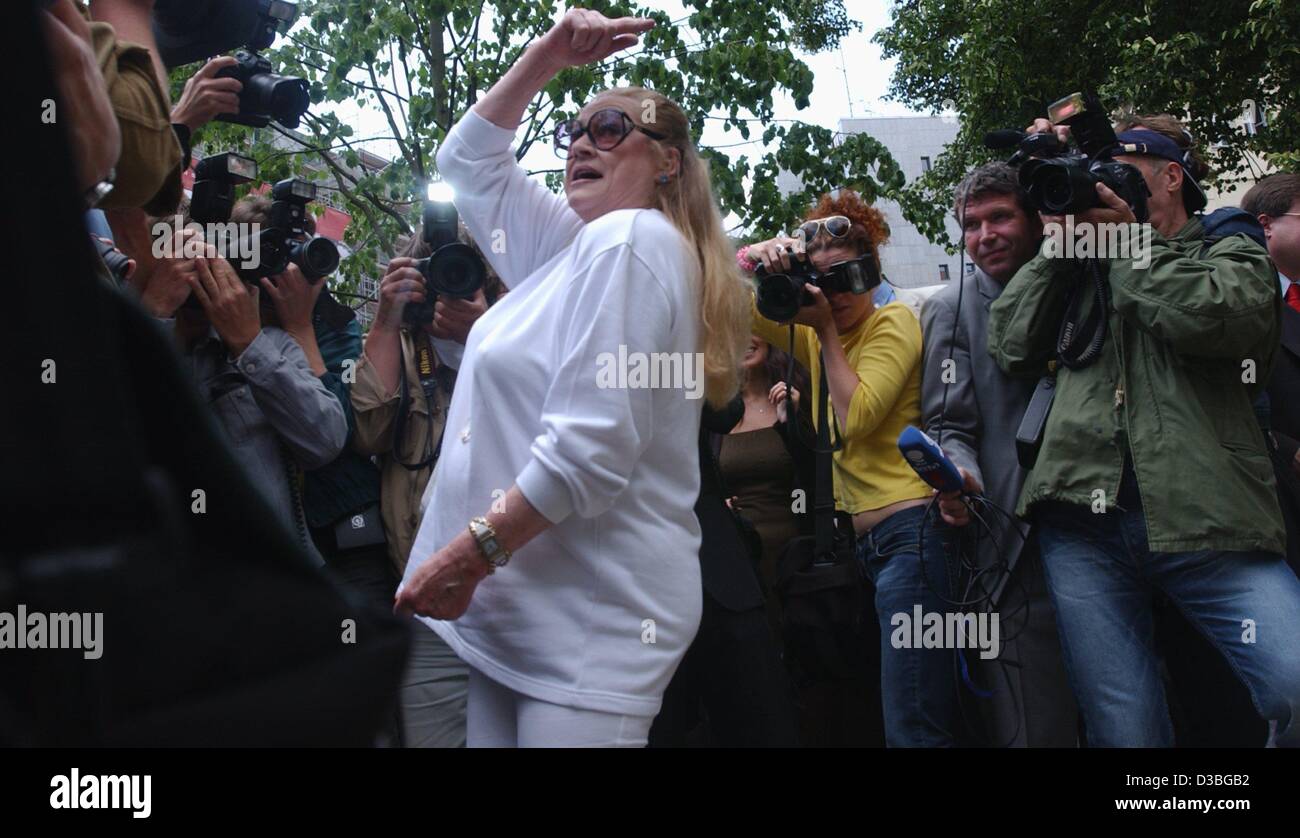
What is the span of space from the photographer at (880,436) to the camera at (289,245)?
4.30 feet

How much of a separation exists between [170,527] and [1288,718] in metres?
2.79

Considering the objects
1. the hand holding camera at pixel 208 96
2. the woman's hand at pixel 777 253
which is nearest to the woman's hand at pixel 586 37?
the hand holding camera at pixel 208 96

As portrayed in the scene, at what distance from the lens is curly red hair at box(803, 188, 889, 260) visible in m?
4.14

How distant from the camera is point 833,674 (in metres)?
3.77

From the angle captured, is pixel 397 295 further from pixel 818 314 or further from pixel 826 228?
pixel 826 228

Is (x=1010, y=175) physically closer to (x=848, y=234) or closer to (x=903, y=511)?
(x=848, y=234)

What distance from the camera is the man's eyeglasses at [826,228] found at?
4.08 metres

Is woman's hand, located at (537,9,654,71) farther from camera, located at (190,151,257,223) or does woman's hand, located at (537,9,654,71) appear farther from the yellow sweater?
the yellow sweater

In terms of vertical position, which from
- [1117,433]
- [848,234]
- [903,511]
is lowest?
[903,511]

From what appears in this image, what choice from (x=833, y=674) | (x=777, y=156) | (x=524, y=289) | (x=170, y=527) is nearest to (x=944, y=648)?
(x=833, y=674)

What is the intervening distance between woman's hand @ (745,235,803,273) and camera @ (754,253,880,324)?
18 millimetres

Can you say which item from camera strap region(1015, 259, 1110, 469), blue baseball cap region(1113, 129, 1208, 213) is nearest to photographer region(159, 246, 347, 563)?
camera strap region(1015, 259, 1110, 469)

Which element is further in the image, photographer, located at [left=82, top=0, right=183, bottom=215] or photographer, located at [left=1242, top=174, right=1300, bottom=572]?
photographer, located at [left=1242, top=174, right=1300, bottom=572]

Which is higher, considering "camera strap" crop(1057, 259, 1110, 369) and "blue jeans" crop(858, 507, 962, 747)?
"camera strap" crop(1057, 259, 1110, 369)
